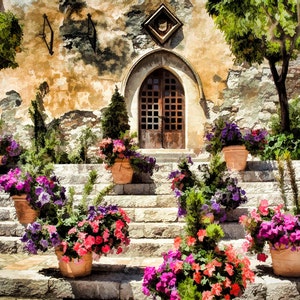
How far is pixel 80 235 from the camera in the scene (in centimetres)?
351

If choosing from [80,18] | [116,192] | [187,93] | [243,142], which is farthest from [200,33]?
[116,192]

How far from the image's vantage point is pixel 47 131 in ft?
35.6

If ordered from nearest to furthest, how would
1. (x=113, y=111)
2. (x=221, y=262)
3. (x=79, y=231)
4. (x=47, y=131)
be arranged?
(x=221, y=262), (x=79, y=231), (x=113, y=111), (x=47, y=131)

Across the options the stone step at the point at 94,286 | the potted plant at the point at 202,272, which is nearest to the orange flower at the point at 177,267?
the potted plant at the point at 202,272

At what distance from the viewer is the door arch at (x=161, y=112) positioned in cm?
1127

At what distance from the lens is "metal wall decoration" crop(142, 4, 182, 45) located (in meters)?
11.1

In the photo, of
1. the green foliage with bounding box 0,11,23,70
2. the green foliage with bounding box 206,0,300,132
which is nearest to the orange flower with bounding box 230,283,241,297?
the green foliage with bounding box 206,0,300,132

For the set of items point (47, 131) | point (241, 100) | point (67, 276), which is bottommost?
point (67, 276)

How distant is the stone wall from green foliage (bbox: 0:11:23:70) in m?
3.23

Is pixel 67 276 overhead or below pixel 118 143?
below

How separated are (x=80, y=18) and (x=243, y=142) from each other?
7.10 meters

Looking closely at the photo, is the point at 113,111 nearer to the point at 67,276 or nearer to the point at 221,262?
the point at 67,276

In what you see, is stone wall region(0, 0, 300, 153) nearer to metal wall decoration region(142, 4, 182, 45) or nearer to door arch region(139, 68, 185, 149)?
metal wall decoration region(142, 4, 182, 45)

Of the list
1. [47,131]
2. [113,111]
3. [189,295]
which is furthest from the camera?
[47,131]
